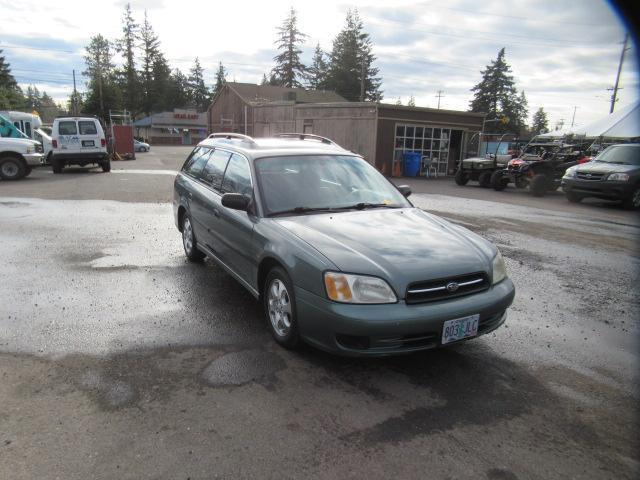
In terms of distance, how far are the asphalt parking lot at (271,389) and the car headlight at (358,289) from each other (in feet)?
2.11

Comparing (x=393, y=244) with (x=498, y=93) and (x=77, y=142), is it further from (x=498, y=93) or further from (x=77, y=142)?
(x=498, y=93)

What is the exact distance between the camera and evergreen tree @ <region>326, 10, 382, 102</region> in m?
69.0

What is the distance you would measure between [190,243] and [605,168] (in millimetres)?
12847

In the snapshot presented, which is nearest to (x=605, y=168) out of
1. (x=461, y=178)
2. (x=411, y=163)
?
(x=461, y=178)

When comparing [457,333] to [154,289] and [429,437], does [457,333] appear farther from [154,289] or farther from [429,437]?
[154,289]

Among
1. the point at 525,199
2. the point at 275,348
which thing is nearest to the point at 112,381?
the point at 275,348

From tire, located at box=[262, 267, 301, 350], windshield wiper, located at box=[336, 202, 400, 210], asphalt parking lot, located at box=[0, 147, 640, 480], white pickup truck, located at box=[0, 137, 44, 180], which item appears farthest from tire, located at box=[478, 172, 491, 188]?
tire, located at box=[262, 267, 301, 350]

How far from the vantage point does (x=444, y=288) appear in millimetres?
3381

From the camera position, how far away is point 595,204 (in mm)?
15289

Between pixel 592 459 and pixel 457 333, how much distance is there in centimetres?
107

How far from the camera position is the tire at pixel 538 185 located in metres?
17.1

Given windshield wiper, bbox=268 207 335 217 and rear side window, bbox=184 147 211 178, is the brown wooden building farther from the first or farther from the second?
windshield wiper, bbox=268 207 335 217

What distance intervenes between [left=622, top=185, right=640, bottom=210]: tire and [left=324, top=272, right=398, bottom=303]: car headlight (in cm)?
1348

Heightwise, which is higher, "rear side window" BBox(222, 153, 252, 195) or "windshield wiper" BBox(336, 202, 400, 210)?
"rear side window" BBox(222, 153, 252, 195)
